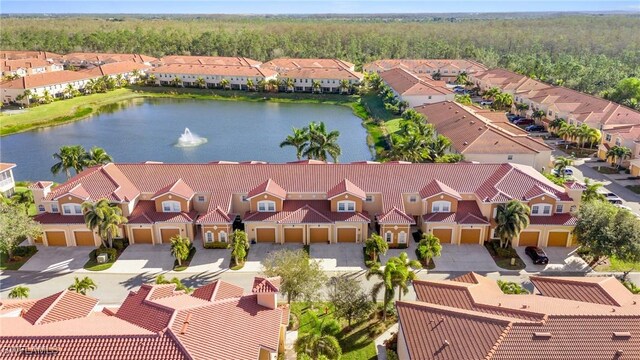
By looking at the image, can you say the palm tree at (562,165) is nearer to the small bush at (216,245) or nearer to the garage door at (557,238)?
the garage door at (557,238)

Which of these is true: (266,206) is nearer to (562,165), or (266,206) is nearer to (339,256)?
(339,256)

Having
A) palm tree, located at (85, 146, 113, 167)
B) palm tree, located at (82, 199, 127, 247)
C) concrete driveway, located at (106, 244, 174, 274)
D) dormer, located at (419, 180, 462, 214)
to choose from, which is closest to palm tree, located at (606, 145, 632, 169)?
dormer, located at (419, 180, 462, 214)

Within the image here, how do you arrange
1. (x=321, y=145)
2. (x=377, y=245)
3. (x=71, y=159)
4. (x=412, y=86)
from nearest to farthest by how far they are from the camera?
(x=377, y=245) → (x=71, y=159) → (x=321, y=145) → (x=412, y=86)

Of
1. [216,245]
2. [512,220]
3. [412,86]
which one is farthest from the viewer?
[412,86]

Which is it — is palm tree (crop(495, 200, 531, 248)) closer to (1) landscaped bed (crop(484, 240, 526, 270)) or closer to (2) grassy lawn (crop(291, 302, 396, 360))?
(1) landscaped bed (crop(484, 240, 526, 270))

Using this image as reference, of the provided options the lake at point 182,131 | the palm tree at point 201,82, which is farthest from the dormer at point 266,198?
the palm tree at point 201,82

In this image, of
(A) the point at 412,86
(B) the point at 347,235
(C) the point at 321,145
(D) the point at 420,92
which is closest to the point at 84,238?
(B) the point at 347,235

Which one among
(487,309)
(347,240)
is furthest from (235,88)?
(487,309)
